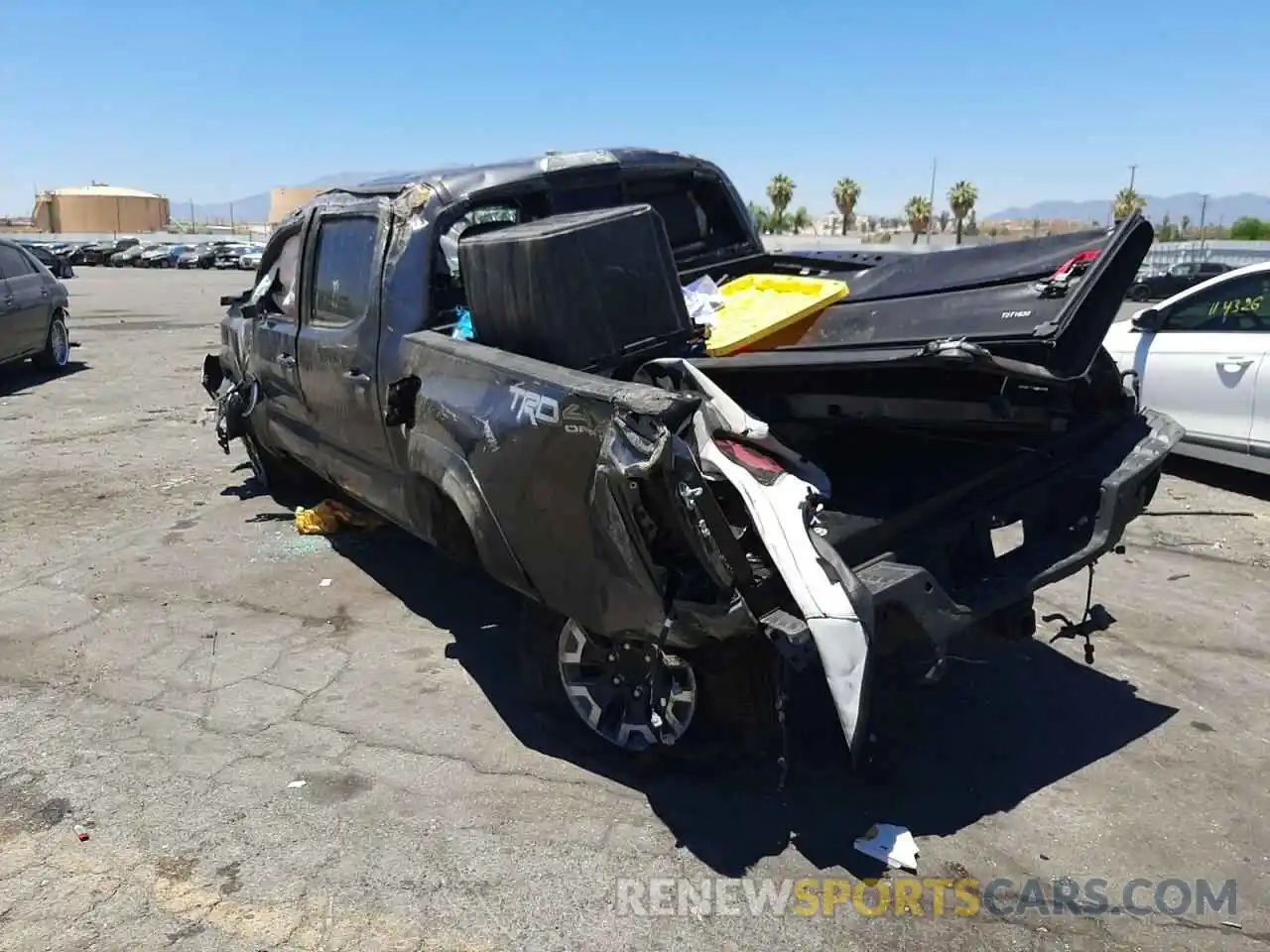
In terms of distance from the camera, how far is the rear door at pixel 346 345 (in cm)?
481

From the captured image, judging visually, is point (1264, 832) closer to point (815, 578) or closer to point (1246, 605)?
point (815, 578)

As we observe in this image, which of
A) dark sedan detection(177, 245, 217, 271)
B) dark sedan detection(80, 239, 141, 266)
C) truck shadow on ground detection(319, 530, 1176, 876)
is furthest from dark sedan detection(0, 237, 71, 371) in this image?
dark sedan detection(80, 239, 141, 266)

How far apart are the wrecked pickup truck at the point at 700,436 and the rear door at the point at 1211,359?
11.4 feet

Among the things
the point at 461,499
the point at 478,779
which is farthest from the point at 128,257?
the point at 478,779

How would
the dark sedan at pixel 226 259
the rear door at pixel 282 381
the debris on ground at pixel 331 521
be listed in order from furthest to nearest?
the dark sedan at pixel 226 259 < the debris on ground at pixel 331 521 < the rear door at pixel 282 381

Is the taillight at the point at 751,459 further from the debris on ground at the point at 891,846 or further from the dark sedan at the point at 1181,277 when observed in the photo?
the dark sedan at the point at 1181,277

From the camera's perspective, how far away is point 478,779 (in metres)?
3.79

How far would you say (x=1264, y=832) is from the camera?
345 cm

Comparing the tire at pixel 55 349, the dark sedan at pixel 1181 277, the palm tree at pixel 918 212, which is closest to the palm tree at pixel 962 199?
the palm tree at pixel 918 212

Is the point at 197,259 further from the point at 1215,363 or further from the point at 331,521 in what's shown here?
the point at 1215,363

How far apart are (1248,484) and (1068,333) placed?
5.25 meters

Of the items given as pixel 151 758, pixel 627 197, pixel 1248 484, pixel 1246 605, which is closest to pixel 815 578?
pixel 151 758

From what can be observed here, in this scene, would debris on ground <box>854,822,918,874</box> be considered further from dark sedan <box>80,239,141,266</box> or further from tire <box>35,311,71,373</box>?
dark sedan <box>80,239,141,266</box>

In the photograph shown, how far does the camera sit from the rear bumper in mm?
3316
